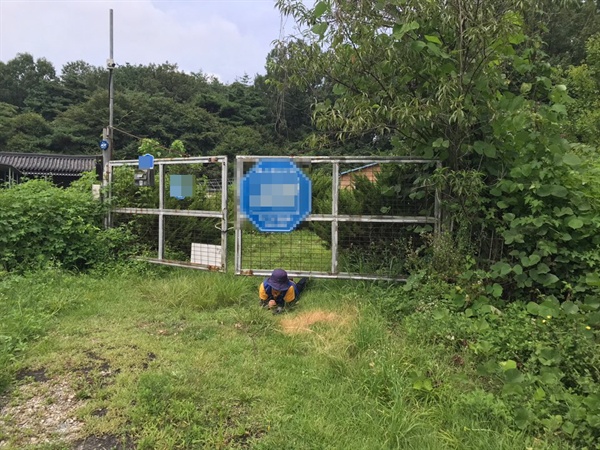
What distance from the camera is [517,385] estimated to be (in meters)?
2.33

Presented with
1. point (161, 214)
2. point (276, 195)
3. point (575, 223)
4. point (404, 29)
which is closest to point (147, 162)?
point (161, 214)

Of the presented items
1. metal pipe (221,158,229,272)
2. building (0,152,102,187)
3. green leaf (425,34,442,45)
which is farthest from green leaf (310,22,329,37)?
building (0,152,102,187)

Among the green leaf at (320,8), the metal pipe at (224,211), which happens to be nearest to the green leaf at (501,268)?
the green leaf at (320,8)

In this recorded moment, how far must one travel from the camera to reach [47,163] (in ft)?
69.4

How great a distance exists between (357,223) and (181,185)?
238 cm

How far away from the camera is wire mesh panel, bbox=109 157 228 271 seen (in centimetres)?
551

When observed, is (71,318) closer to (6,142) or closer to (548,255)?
(548,255)

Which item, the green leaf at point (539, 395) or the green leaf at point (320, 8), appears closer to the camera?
the green leaf at point (539, 395)

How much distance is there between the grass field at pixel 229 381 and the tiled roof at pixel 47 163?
738 inches

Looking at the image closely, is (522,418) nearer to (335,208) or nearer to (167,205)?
(335,208)

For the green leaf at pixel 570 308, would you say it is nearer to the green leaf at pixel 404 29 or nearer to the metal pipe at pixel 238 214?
the green leaf at pixel 404 29

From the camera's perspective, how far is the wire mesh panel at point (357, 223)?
4473mm

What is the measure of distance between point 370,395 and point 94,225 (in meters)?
4.91

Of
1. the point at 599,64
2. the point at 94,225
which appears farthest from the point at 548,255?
the point at 599,64
